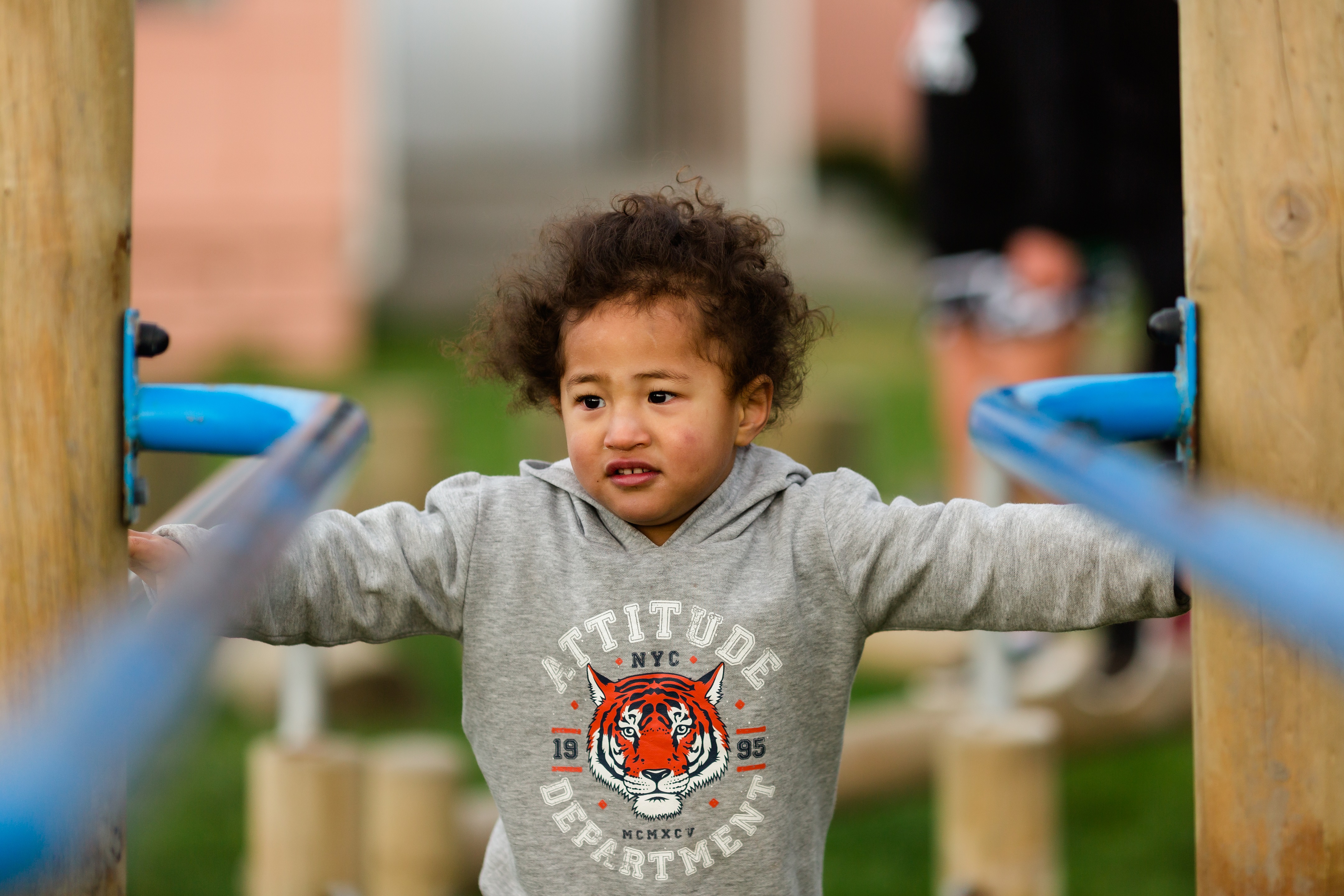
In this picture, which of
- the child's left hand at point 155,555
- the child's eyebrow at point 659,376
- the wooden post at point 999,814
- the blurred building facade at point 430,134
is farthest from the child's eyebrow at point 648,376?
the blurred building facade at point 430,134

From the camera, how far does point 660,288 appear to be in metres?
1.28

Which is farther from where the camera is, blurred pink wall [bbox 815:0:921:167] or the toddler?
blurred pink wall [bbox 815:0:921:167]

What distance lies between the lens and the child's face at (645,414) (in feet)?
4.11

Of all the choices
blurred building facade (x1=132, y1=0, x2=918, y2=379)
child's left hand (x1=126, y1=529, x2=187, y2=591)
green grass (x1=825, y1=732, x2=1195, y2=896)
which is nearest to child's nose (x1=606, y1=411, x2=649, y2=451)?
child's left hand (x1=126, y1=529, x2=187, y2=591)

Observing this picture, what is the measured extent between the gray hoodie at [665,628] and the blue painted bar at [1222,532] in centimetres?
15

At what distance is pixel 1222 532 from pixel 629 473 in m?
0.60

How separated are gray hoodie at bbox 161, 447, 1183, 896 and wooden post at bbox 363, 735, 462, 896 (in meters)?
0.81

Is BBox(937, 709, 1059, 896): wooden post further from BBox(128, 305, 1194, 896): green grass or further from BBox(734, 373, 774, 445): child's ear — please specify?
BBox(734, 373, 774, 445): child's ear

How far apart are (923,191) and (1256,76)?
2.42 meters

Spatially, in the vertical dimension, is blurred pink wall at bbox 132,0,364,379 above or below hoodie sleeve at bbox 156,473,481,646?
above

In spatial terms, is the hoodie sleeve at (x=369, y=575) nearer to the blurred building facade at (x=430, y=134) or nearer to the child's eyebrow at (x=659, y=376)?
the child's eyebrow at (x=659, y=376)

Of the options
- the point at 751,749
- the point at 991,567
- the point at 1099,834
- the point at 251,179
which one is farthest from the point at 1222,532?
the point at 251,179

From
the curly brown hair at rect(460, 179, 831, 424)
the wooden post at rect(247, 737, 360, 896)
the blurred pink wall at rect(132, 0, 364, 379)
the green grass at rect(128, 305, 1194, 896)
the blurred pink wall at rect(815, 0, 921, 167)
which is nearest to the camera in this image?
the curly brown hair at rect(460, 179, 831, 424)

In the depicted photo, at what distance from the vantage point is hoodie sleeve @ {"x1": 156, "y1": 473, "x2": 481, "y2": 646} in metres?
1.17
